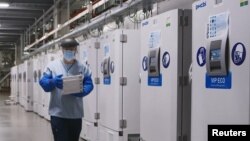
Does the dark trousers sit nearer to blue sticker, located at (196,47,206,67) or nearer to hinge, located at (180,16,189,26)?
hinge, located at (180,16,189,26)

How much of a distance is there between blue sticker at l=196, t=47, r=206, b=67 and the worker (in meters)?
1.70

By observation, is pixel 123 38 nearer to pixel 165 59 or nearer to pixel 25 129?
pixel 165 59

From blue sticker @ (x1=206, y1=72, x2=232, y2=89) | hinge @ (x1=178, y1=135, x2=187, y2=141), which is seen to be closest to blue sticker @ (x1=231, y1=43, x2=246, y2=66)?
blue sticker @ (x1=206, y1=72, x2=232, y2=89)

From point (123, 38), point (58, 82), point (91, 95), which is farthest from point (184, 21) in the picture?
point (91, 95)

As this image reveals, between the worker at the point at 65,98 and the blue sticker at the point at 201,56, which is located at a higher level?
the blue sticker at the point at 201,56

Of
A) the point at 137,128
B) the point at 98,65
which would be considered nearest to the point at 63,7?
the point at 98,65

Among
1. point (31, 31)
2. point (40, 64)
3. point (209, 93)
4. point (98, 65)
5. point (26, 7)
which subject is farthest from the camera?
point (31, 31)

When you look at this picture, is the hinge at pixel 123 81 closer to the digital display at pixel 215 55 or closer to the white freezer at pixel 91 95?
the white freezer at pixel 91 95

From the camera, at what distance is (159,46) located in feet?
12.8

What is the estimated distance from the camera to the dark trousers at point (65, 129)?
4188 millimetres

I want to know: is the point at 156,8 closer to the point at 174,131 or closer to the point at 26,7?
the point at 174,131

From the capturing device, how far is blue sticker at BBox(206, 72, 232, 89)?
8.87 feet

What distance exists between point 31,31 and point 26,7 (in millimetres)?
4898

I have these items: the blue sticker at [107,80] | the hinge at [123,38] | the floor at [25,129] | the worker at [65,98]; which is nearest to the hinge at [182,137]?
the worker at [65,98]
